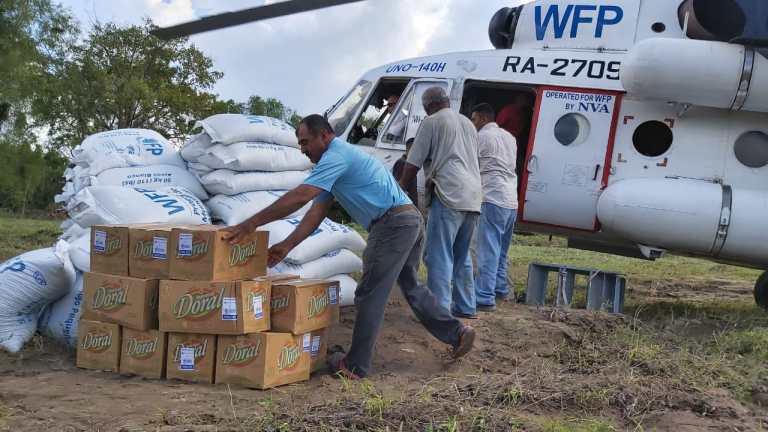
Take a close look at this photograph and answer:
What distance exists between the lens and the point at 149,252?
4.06 m

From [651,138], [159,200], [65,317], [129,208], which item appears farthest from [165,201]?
[651,138]

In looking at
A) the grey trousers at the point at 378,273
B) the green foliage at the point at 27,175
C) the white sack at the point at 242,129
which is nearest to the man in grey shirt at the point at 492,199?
the white sack at the point at 242,129

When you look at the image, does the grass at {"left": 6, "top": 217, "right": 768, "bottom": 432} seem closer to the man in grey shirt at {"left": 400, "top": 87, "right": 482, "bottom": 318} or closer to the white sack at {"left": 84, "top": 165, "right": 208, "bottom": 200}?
the man in grey shirt at {"left": 400, "top": 87, "right": 482, "bottom": 318}

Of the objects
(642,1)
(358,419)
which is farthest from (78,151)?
(642,1)

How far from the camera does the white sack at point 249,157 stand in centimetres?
541

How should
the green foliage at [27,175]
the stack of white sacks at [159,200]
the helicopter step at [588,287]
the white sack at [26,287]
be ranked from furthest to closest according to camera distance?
the green foliage at [27,175] → the helicopter step at [588,287] → the stack of white sacks at [159,200] → the white sack at [26,287]

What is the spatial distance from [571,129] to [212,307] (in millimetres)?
4222

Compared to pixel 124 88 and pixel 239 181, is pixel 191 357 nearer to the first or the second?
pixel 239 181

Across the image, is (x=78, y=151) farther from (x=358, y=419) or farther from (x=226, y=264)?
(x=358, y=419)

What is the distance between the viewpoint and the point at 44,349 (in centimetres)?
462

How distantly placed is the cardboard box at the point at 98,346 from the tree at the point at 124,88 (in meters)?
16.5

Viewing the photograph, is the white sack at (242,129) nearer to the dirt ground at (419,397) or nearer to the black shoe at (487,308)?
the dirt ground at (419,397)

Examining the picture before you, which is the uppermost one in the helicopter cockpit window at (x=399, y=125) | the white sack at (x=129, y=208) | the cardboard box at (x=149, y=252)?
the helicopter cockpit window at (x=399, y=125)

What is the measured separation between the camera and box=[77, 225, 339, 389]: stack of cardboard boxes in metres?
3.91
